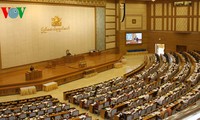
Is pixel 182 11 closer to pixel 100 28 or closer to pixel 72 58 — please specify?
pixel 100 28

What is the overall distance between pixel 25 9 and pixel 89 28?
6707mm

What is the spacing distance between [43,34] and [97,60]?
459 centimetres

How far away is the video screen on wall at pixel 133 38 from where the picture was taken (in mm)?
25438

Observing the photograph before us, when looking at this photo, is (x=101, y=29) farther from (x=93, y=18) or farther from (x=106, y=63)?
(x=106, y=63)

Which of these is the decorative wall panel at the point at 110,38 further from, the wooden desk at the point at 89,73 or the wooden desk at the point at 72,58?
the wooden desk at the point at 89,73

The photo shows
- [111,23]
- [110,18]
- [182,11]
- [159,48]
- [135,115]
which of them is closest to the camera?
[135,115]

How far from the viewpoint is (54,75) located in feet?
49.2

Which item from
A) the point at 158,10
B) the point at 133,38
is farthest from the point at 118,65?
the point at 158,10

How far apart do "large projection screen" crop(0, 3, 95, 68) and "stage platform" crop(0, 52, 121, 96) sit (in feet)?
3.57

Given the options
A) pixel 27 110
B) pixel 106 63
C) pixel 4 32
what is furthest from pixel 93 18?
pixel 27 110

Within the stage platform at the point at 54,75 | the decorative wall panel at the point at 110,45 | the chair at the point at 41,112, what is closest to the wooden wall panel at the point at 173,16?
the decorative wall panel at the point at 110,45

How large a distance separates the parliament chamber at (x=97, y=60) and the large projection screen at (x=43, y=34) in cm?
6

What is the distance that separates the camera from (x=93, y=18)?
72.9 feet

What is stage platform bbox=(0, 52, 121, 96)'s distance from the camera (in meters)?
13.2
